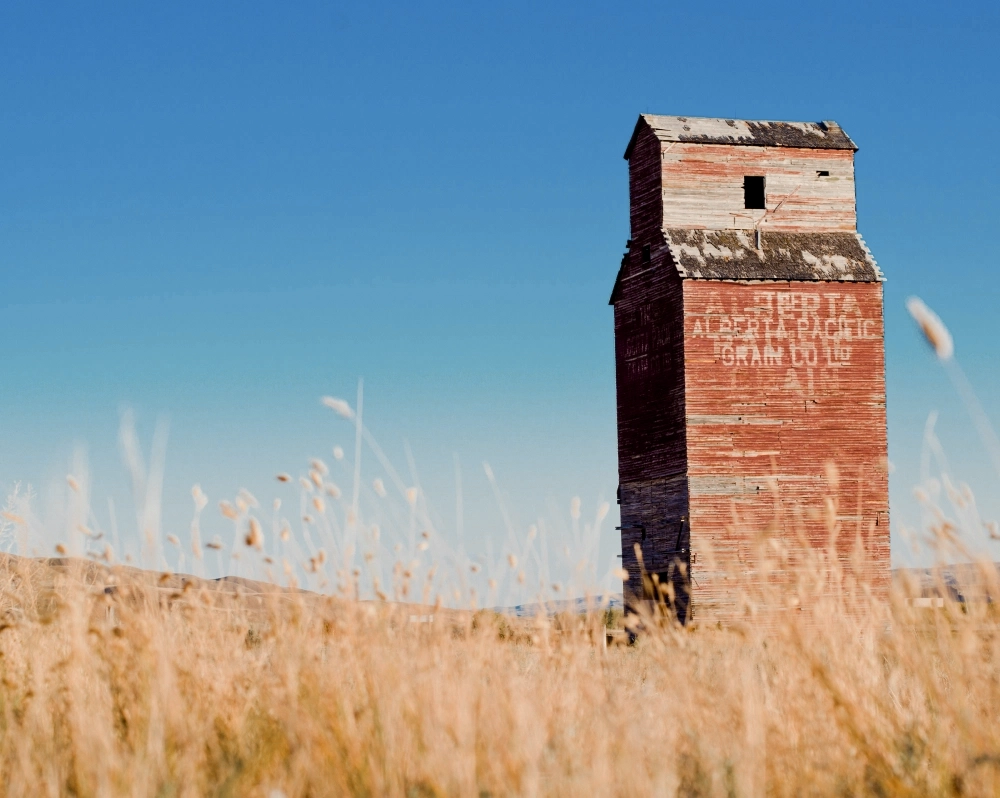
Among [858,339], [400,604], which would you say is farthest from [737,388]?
[400,604]

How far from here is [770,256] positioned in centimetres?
2677

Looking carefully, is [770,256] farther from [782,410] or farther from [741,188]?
[782,410]

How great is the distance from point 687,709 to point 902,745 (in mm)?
1158

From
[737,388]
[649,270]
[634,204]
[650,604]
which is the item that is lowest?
[650,604]

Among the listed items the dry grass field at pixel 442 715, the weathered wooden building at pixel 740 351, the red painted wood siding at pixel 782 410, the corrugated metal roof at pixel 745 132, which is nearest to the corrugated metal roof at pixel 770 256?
the weathered wooden building at pixel 740 351

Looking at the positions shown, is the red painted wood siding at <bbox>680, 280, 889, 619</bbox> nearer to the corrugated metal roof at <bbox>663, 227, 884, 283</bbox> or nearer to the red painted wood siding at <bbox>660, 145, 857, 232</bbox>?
the corrugated metal roof at <bbox>663, 227, 884, 283</bbox>

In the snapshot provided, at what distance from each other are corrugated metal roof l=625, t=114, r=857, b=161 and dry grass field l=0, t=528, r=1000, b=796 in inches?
877

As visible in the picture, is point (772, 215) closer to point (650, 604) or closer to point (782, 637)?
point (650, 604)

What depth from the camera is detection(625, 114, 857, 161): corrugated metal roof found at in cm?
2773

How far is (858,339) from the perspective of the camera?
86.5ft

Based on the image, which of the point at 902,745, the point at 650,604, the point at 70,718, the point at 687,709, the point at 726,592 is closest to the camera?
the point at 902,745

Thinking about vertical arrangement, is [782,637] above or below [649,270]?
below

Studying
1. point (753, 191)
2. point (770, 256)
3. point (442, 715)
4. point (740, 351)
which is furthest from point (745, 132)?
point (442, 715)

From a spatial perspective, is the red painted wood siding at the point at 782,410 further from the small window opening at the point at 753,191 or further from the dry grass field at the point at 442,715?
the dry grass field at the point at 442,715
